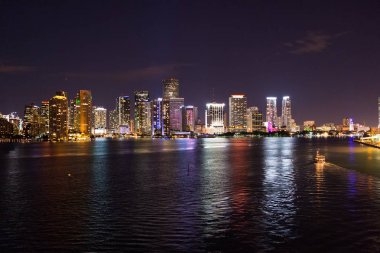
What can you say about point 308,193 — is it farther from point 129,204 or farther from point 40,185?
point 40,185

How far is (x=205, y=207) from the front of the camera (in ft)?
92.7

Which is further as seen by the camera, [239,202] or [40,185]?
[40,185]

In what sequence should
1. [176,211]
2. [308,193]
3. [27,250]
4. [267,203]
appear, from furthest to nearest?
1. [308,193]
2. [267,203]
3. [176,211]
4. [27,250]

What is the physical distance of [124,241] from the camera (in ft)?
65.6

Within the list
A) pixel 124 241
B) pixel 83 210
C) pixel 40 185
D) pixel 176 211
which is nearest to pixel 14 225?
pixel 83 210

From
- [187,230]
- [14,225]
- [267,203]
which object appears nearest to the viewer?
[187,230]

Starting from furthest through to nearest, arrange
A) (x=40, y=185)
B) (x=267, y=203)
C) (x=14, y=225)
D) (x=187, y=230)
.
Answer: (x=40, y=185) < (x=267, y=203) < (x=14, y=225) < (x=187, y=230)

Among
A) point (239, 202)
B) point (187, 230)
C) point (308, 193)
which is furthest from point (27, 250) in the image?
point (308, 193)

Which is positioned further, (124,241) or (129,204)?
(129,204)

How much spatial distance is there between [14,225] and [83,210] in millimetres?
4864

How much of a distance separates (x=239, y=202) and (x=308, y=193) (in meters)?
6.85

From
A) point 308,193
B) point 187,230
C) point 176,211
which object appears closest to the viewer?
point 187,230

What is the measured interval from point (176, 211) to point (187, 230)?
5.22 m

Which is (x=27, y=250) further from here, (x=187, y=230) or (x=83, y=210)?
(x=83, y=210)
